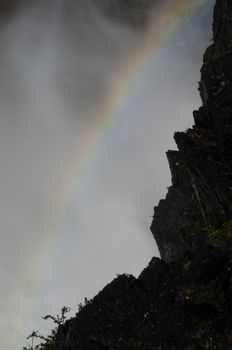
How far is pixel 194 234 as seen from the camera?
58062 millimetres

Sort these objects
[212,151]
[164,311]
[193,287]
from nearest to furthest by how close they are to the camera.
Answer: [164,311], [193,287], [212,151]

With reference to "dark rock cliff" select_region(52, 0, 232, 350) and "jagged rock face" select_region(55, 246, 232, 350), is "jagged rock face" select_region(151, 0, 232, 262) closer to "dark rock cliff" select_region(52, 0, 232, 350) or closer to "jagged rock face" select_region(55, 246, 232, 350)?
"dark rock cliff" select_region(52, 0, 232, 350)

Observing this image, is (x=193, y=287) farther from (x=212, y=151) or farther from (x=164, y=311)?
(x=212, y=151)

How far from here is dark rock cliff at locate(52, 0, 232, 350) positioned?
3278 centimetres

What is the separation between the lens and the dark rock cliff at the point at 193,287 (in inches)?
1291

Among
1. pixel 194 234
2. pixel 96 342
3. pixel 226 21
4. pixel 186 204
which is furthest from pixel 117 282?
pixel 226 21

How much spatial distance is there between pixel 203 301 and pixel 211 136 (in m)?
14.2

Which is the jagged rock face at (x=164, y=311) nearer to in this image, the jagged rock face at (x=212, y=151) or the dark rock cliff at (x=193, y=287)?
the dark rock cliff at (x=193, y=287)

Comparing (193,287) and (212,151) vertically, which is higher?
(212,151)

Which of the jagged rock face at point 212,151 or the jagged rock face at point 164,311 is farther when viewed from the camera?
the jagged rock face at point 212,151

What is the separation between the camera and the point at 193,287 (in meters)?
36.0

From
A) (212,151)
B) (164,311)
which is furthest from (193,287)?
(212,151)

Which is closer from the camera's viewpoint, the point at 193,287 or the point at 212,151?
the point at 193,287

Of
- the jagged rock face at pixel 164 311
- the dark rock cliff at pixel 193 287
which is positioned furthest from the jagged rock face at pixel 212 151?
the jagged rock face at pixel 164 311
